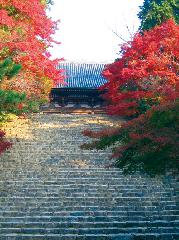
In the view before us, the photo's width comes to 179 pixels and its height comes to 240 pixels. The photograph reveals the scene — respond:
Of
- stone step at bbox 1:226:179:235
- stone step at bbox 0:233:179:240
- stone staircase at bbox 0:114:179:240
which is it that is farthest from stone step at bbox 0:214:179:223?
stone step at bbox 0:233:179:240

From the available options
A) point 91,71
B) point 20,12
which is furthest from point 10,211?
point 91,71

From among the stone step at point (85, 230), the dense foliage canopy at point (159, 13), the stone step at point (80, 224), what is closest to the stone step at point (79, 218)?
the stone step at point (80, 224)

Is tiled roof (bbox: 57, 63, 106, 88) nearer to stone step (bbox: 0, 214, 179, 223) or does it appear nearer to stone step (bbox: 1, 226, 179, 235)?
stone step (bbox: 0, 214, 179, 223)

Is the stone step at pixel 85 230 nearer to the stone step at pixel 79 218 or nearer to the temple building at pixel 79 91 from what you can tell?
the stone step at pixel 79 218

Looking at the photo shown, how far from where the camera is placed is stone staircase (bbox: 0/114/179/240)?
9.38 metres

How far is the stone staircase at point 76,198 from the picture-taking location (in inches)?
369

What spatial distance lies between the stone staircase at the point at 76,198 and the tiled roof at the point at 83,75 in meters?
10.4

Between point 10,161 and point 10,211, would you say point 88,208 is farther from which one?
point 10,161

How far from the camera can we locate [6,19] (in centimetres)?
1797

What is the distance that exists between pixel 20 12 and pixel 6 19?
5.49 ft

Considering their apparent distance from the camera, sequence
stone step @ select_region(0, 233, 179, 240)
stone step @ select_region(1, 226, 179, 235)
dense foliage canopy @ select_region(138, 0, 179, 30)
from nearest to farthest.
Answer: stone step @ select_region(0, 233, 179, 240) → stone step @ select_region(1, 226, 179, 235) → dense foliage canopy @ select_region(138, 0, 179, 30)

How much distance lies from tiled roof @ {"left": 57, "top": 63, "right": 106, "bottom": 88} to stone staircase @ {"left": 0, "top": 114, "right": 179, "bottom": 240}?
10389 millimetres

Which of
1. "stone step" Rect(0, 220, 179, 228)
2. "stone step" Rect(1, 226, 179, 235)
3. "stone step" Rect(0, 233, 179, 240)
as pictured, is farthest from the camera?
"stone step" Rect(0, 220, 179, 228)

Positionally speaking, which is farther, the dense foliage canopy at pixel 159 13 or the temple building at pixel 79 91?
the temple building at pixel 79 91
